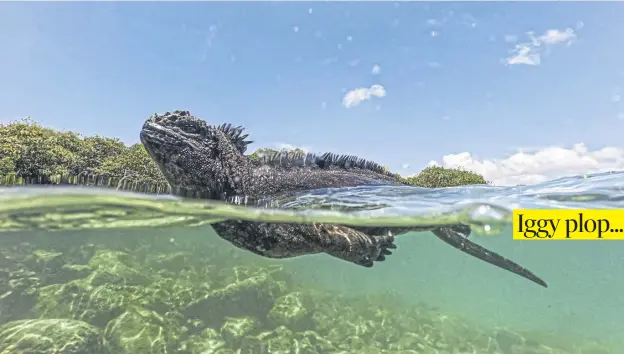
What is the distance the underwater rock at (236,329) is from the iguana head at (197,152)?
20.9 feet

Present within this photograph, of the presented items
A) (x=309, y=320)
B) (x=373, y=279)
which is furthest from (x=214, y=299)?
(x=373, y=279)

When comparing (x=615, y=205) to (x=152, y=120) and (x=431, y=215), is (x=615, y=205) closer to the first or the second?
(x=431, y=215)

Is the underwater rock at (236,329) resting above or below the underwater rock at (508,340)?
above

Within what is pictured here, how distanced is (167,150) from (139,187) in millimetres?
3909

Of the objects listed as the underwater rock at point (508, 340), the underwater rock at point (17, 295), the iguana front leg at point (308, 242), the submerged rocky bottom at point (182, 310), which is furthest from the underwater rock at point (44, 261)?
the underwater rock at point (508, 340)

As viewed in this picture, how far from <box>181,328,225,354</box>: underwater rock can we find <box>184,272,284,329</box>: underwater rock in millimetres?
744

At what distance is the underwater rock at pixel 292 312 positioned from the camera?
12.0 m

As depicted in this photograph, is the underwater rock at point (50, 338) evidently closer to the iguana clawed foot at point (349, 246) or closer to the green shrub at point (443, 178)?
the iguana clawed foot at point (349, 246)

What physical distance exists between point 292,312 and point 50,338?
6562 millimetres

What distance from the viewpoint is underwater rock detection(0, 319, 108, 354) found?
8.77 m

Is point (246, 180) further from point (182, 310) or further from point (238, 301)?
point (238, 301)

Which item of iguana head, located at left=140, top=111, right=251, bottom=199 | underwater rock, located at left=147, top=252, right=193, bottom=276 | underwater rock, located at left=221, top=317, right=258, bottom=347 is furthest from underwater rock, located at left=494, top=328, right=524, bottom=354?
iguana head, located at left=140, top=111, right=251, bottom=199

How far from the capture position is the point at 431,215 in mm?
8930

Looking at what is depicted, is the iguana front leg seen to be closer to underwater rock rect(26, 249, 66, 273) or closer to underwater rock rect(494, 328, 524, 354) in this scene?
underwater rock rect(494, 328, 524, 354)
